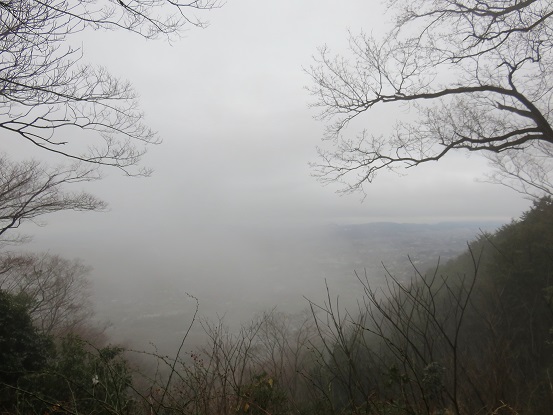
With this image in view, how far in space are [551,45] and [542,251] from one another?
21.7 feet

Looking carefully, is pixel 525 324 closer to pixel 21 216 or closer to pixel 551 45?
pixel 551 45

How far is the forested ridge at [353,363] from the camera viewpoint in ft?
7.73

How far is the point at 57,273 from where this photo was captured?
20.5 meters

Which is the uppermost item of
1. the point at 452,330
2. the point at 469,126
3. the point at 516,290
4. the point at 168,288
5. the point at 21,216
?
the point at 469,126

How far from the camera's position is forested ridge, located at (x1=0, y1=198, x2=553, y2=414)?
7.73 ft

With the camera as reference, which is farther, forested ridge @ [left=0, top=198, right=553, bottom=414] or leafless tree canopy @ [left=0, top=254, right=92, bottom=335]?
leafless tree canopy @ [left=0, top=254, right=92, bottom=335]

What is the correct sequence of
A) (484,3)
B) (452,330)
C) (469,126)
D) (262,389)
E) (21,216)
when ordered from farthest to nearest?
(452,330) < (21,216) < (469,126) < (484,3) < (262,389)

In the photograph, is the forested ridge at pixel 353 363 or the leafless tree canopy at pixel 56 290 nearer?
the forested ridge at pixel 353 363

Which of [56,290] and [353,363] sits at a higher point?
[353,363]

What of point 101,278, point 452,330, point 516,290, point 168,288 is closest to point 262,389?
point 516,290

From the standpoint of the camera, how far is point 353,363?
230 centimetres

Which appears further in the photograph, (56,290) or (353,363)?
(56,290)

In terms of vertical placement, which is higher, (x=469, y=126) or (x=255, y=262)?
(x=469, y=126)

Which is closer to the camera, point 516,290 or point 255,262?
point 516,290
